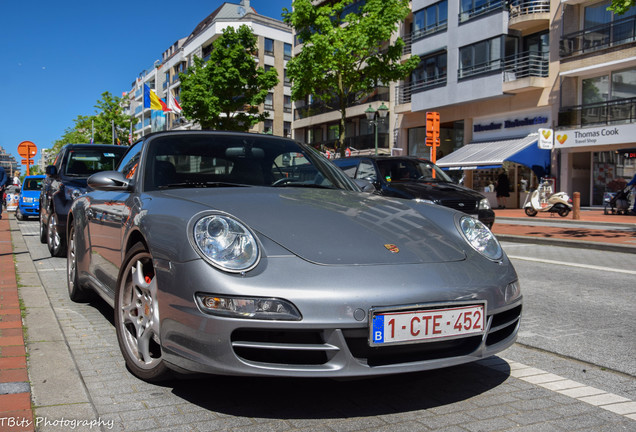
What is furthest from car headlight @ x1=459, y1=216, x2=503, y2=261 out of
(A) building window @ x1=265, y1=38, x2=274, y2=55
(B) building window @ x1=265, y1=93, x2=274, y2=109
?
(A) building window @ x1=265, y1=38, x2=274, y2=55

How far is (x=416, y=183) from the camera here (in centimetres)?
1098

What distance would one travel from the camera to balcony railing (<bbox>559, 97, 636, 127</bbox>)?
80.2 feet

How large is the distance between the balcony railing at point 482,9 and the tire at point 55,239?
2506cm

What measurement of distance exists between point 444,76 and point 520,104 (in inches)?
194

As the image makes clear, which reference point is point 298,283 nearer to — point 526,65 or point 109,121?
point 526,65

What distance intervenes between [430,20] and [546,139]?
11105 mm

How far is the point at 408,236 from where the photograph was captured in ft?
10.2

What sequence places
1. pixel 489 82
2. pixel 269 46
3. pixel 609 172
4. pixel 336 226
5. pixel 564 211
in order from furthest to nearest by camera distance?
pixel 269 46 < pixel 489 82 < pixel 609 172 < pixel 564 211 < pixel 336 226

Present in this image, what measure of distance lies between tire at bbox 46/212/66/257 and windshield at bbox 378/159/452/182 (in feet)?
18.5

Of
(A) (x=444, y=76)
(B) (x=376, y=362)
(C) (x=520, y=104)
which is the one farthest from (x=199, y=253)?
(A) (x=444, y=76)

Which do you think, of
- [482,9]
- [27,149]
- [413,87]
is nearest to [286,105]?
[413,87]

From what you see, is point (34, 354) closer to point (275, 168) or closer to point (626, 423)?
point (275, 168)

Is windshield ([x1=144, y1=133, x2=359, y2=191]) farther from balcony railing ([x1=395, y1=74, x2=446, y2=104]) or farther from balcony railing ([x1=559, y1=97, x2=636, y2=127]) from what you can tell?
balcony railing ([x1=395, y1=74, x2=446, y2=104])

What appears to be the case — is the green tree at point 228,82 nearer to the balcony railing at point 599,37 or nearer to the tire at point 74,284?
the balcony railing at point 599,37
